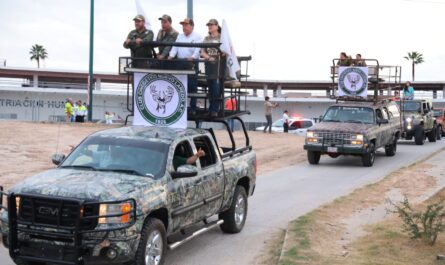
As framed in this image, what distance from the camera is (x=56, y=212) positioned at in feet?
21.6

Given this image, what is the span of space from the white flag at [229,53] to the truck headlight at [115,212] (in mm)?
3790

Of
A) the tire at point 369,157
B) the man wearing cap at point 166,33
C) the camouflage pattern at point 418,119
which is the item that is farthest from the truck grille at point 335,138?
the man wearing cap at point 166,33

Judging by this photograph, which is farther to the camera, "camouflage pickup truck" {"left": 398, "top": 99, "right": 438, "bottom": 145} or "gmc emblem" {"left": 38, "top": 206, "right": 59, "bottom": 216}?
"camouflage pickup truck" {"left": 398, "top": 99, "right": 438, "bottom": 145}

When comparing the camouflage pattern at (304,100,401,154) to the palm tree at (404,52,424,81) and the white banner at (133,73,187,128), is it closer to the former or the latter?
the white banner at (133,73,187,128)

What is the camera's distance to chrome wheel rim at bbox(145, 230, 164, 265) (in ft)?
23.0

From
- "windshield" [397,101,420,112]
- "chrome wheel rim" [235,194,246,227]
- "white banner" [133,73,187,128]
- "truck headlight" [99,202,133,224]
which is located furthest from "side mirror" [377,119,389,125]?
"truck headlight" [99,202,133,224]

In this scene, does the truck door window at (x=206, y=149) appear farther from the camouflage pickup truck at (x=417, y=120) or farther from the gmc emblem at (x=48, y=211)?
the camouflage pickup truck at (x=417, y=120)

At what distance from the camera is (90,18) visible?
35.2 m

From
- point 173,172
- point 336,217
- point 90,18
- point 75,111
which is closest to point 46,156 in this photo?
point 336,217

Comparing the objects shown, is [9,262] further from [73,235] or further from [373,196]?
[373,196]

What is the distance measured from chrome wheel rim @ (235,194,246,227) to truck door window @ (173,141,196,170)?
1.66m

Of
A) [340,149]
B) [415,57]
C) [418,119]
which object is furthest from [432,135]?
[415,57]

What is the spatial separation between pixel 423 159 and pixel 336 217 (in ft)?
38.9

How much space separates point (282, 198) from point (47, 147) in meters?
11.6
